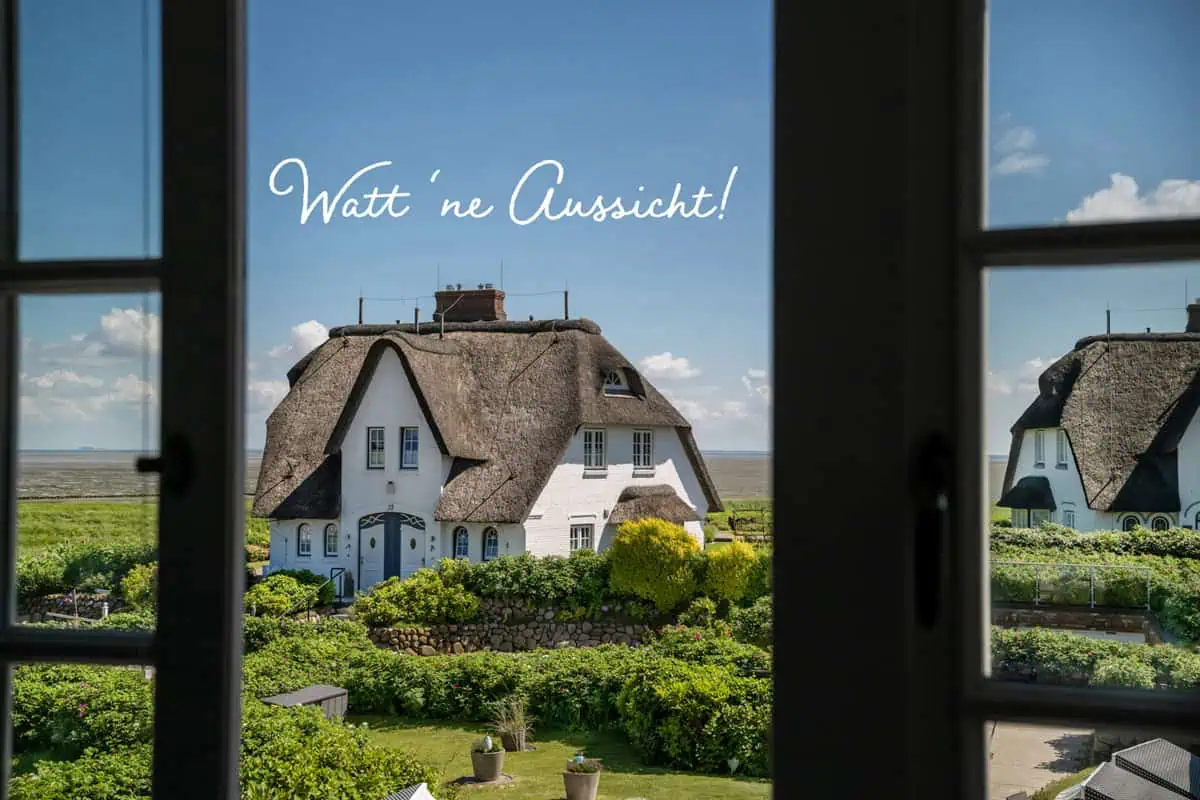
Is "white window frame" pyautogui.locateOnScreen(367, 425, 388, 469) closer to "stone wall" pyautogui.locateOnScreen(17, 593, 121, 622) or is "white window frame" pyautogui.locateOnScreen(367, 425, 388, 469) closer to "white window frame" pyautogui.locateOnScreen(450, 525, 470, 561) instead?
"white window frame" pyautogui.locateOnScreen(450, 525, 470, 561)

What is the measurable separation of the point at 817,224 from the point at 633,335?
33.0ft

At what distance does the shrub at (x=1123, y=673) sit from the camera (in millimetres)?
456

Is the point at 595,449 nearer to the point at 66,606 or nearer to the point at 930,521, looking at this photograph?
the point at 66,606

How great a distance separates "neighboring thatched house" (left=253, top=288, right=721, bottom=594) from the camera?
941 centimetres

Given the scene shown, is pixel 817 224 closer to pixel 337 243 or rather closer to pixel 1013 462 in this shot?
pixel 1013 462

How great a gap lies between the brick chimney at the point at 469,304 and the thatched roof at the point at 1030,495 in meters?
9.87

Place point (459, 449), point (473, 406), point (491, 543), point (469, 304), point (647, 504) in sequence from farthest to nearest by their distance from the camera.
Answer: point (469, 304) → point (473, 406) → point (647, 504) → point (459, 449) → point (491, 543)

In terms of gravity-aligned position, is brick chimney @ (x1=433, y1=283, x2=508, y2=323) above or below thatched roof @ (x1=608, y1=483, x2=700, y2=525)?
above

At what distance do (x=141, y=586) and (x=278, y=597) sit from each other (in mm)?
8612

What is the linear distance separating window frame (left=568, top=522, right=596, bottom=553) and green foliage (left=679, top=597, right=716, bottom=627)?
1488 mm

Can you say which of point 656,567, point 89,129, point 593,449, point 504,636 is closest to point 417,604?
point 504,636

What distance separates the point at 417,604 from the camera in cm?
848

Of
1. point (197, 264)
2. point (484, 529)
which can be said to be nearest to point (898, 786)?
point (197, 264)

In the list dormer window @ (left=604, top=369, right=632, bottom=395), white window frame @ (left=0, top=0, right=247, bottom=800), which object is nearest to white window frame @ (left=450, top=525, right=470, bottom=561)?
dormer window @ (left=604, top=369, right=632, bottom=395)
